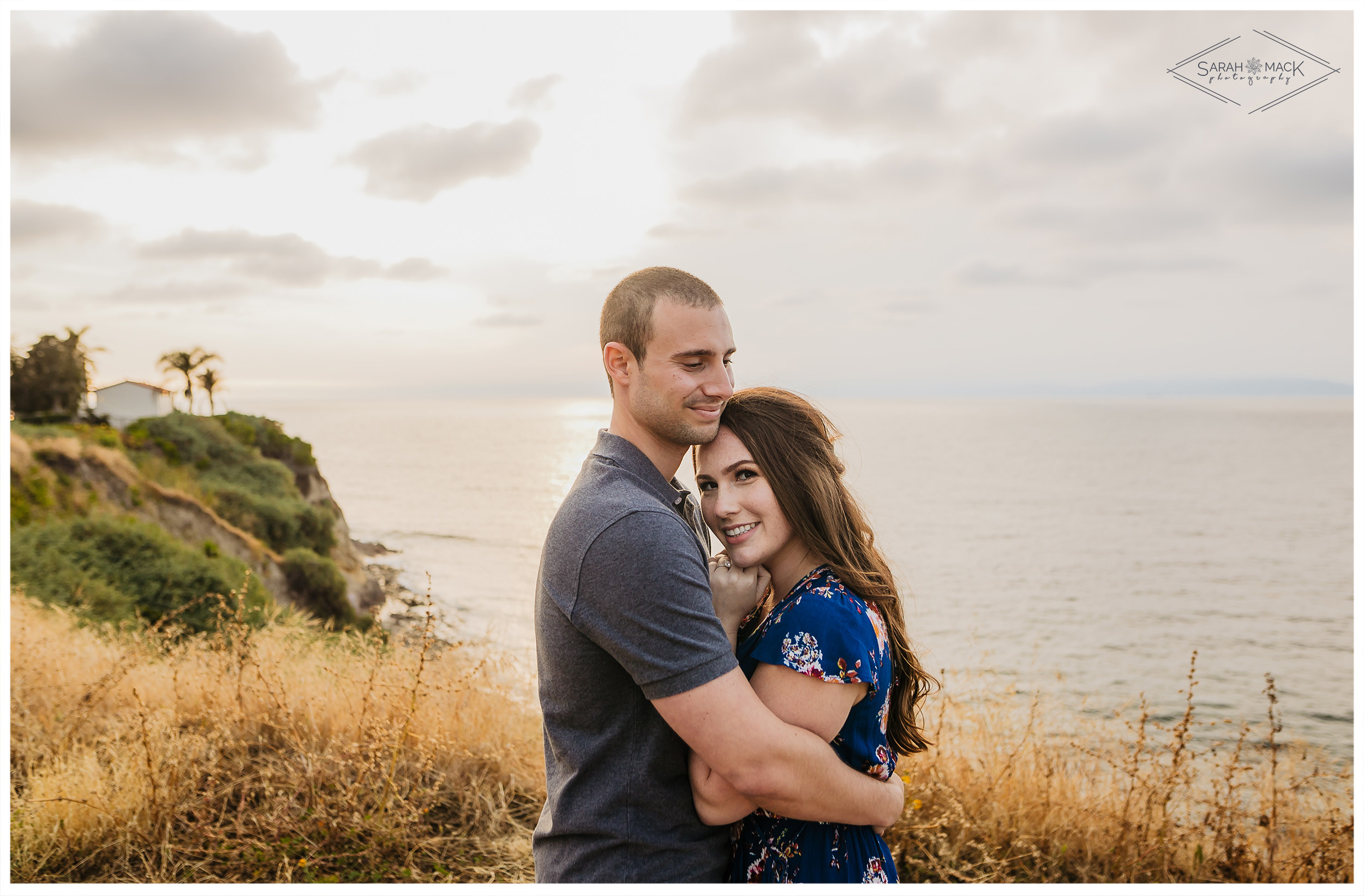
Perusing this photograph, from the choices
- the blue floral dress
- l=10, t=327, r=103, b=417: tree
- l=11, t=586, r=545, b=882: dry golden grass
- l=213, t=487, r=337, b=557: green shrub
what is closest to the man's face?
the blue floral dress

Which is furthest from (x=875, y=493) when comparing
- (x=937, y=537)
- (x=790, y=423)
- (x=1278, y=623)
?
(x=790, y=423)

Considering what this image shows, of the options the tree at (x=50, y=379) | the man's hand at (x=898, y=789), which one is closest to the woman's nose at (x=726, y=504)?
the man's hand at (x=898, y=789)

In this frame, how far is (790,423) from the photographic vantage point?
8.89 feet

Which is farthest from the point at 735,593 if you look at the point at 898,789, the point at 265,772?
the point at 265,772

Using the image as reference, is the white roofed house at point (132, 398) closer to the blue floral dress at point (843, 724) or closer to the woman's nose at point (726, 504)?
the woman's nose at point (726, 504)

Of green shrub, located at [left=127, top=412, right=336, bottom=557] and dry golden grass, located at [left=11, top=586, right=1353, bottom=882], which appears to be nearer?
dry golden grass, located at [left=11, top=586, right=1353, bottom=882]

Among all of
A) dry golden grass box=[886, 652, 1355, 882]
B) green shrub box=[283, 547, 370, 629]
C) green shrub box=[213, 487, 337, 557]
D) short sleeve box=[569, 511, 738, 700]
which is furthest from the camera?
green shrub box=[213, 487, 337, 557]

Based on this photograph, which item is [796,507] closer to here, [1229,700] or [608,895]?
[608,895]

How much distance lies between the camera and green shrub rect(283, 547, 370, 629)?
20.8m

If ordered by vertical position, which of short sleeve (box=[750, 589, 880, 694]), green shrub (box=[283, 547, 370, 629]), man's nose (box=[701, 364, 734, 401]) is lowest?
green shrub (box=[283, 547, 370, 629])

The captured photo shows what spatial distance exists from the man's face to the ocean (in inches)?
20.0

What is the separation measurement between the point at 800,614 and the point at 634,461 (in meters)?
0.72

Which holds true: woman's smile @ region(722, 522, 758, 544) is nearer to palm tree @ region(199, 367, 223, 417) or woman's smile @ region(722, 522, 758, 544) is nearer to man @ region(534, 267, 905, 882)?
man @ region(534, 267, 905, 882)

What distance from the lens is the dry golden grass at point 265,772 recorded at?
14.6ft
